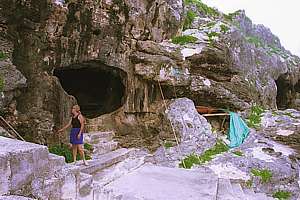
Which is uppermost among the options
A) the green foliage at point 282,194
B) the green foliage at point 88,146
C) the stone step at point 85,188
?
the stone step at point 85,188

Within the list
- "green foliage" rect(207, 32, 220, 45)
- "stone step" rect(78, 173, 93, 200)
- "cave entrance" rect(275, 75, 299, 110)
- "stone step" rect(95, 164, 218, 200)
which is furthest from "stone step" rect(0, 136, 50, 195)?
"cave entrance" rect(275, 75, 299, 110)

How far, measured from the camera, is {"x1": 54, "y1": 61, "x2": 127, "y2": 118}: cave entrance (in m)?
12.0

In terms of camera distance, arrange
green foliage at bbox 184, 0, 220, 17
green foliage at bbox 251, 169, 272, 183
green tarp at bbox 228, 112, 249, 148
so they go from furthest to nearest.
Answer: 1. green foliage at bbox 184, 0, 220, 17
2. green tarp at bbox 228, 112, 249, 148
3. green foliage at bbox 251, 169, 272, 183

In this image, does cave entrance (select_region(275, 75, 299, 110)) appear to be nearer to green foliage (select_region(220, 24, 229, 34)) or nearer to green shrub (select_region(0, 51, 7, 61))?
green foliage (select_region(220, 24, 229, 34))

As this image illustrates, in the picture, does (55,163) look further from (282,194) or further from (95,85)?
(95,85)

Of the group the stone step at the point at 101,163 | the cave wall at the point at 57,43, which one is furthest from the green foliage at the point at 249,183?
the cave wall at the point at 57,43

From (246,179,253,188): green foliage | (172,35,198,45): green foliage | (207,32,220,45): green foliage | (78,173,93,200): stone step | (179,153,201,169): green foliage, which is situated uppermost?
(207,32,220,45): green foliage

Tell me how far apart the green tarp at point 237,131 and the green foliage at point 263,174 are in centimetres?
232

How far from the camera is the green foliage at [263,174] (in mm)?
8367

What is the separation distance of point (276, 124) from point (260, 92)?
3.65 meters

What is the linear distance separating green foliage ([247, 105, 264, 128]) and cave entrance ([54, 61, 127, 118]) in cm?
525

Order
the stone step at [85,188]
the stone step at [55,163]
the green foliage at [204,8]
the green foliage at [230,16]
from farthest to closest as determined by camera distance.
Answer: the green foliage at [230,16], the green foliage at [204,8], the stone step at [85,188], the stone step at [55,163]

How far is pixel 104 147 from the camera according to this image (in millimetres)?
9711

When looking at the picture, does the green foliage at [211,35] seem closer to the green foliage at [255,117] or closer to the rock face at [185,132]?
the rock face at [185,132]
